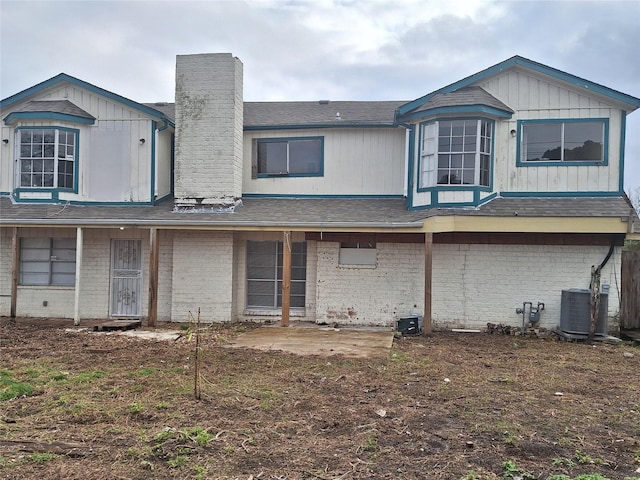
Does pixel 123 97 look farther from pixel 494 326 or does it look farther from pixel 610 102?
pixel 610 102

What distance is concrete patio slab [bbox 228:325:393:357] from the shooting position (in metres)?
9.43

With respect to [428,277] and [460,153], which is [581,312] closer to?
[428,277]

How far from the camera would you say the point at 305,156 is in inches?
539

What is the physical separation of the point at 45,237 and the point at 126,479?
10984 millimetres

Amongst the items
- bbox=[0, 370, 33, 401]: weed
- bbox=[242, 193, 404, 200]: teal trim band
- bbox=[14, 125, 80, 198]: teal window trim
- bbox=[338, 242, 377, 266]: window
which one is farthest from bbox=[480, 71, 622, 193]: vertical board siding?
bbox=[14, 125, 80, 198]: teal window trim

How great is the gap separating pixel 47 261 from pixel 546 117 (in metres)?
12.8

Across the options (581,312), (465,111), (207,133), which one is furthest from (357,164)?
(581,312)

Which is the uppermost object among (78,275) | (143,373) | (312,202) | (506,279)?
(312,202)

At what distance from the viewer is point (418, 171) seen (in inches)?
481

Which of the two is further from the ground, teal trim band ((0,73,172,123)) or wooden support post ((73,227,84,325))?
teal trim band ((0,73,172,123))

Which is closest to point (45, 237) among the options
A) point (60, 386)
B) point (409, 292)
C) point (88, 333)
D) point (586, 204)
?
point (88, 333)

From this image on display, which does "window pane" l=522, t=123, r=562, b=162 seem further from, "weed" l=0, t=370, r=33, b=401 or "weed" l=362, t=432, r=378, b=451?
"weed" l=0, t=370, r=33, b=401

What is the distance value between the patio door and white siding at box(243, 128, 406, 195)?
4.08 meters

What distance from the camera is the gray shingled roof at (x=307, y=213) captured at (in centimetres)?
1110
